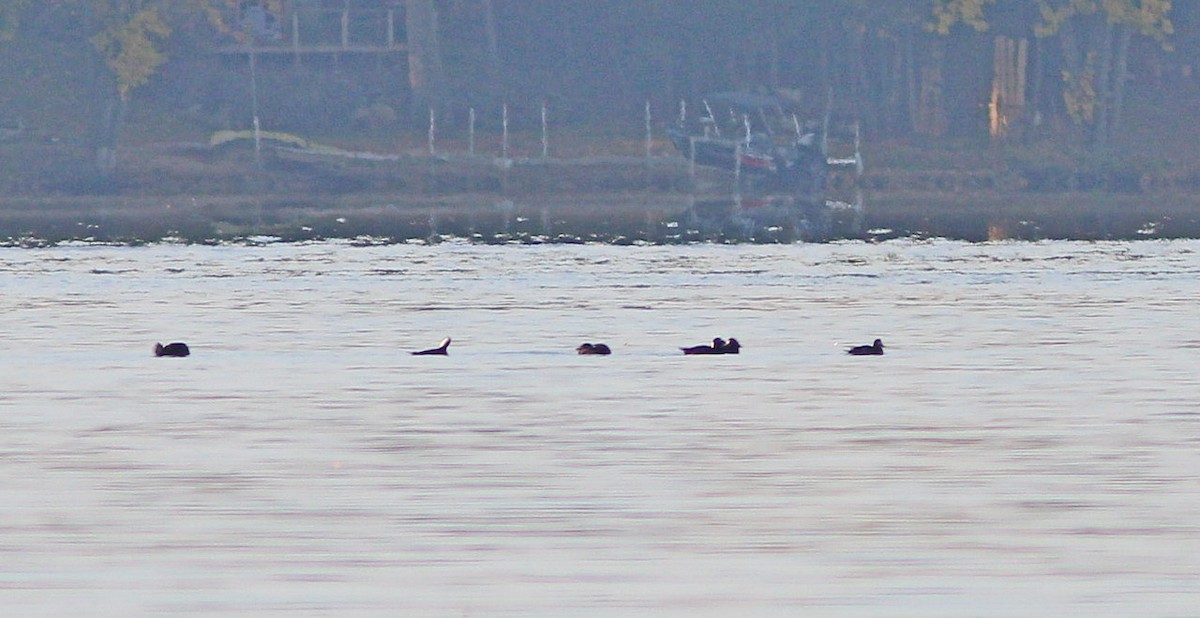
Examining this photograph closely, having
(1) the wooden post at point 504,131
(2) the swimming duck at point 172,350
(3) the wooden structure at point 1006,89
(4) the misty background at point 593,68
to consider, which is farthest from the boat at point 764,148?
(2) the swimming duck at point 172,350

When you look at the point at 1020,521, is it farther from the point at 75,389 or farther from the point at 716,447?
the point at 75,389

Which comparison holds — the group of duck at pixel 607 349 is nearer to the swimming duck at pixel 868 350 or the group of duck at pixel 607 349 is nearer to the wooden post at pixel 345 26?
the swimming duck at pixel 868 350

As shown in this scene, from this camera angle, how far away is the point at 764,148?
6109 cm

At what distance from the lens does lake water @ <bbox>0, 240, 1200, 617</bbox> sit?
10.5m

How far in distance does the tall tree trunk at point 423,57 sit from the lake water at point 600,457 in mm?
33600

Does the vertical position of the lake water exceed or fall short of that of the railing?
it falls short

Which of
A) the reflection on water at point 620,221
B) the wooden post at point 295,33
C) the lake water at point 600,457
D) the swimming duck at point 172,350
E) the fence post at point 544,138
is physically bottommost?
the lake water at point 600,457

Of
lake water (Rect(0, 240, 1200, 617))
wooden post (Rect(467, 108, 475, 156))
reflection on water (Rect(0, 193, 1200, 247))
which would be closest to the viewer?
lake water (Rect(0, 240, 1200, 617))

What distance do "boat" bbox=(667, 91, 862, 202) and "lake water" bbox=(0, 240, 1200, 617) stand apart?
3252 centimetres

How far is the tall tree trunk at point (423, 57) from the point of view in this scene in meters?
61.1

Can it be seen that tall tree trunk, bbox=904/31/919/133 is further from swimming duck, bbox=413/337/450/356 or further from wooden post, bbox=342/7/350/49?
swimming duck, bbox=413/337/450/356

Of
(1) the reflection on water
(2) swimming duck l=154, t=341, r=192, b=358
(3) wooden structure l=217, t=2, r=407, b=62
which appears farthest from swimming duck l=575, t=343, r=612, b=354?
(3) wooden structure l=217, t=2, r=407, b=62

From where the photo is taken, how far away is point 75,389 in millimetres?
18234

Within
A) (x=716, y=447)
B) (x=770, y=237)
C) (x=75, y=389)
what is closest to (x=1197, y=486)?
(x=716, y=447)
